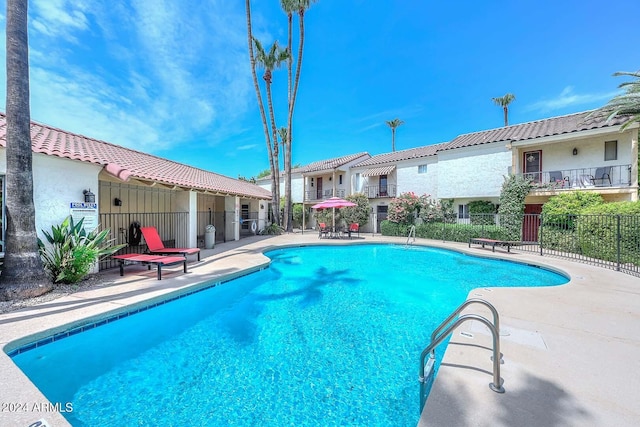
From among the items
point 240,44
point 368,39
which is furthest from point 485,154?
point 240,44

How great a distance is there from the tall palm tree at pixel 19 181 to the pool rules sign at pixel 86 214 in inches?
64.4

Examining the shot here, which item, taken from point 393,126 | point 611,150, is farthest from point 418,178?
point 393,126

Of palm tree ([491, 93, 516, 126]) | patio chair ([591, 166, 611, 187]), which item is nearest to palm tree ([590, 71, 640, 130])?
patio chair ([591, 166, 611, 187])

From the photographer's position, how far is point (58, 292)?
658 centimetres

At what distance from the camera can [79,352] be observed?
4.70 m

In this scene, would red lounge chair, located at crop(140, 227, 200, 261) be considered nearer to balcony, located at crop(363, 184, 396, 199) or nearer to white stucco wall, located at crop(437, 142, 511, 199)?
white stucco wall, located at crop(437, 142, 511, 199)

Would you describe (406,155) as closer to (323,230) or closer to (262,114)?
(323,230)

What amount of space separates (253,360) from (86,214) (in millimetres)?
7677

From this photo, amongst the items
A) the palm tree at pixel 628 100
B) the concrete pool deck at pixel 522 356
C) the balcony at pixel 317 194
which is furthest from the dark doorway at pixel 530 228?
the balcony at pixel 317 194

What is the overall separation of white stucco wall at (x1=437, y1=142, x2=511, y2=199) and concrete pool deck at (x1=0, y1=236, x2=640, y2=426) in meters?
14.5

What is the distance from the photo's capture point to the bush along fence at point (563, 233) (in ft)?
33.1

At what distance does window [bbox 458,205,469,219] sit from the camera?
2277 centimetres

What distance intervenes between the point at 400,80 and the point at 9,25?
84.3 ft

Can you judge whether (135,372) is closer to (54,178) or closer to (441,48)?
(54,178)
